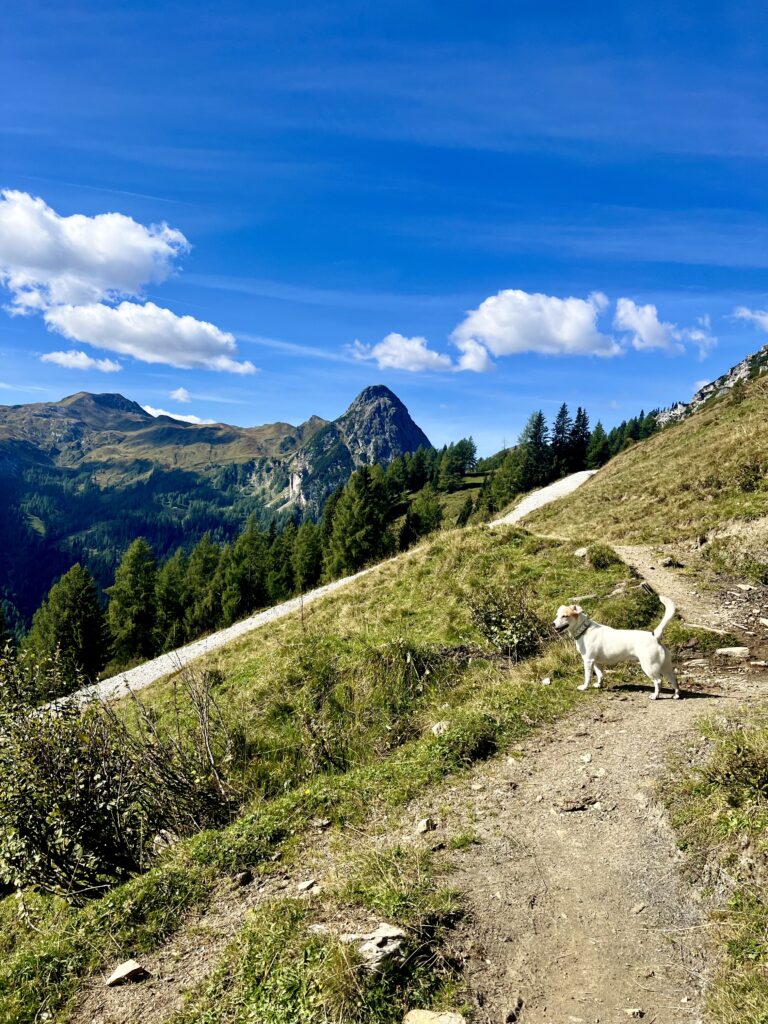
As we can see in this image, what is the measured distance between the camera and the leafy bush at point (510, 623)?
12.1m

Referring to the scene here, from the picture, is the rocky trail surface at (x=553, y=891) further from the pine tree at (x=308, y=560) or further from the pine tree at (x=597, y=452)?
the pine tree at (x=597, y=452)

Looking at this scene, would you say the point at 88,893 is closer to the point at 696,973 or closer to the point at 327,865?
the point at 327,865

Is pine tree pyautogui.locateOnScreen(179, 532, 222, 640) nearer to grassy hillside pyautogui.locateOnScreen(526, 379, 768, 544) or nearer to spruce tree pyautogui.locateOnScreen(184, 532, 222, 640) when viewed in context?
spruce tree pyautogui.locateOnScreen(184, 532, 222, 640)

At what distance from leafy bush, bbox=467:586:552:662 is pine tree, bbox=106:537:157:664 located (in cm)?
5157

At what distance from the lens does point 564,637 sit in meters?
11.8

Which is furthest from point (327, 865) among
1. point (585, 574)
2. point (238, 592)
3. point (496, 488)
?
point (496, 488)

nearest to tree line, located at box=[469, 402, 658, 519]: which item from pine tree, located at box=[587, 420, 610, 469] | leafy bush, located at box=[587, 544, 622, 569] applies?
pine tree, located at box=[587, 420, 610, 469]

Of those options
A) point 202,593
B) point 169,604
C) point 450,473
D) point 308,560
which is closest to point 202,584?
point 202,593

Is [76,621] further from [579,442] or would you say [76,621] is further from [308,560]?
[579,442]

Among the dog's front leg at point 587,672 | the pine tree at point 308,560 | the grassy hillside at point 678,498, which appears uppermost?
the grassy hillside at point 678,498

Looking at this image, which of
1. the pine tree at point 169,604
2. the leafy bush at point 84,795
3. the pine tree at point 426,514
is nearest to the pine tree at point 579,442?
the pine tree at point 426,514

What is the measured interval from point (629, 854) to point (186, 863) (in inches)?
190

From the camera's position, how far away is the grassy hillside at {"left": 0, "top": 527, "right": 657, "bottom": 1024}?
4477 mm

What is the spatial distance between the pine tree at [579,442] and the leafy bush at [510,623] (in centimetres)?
10451
